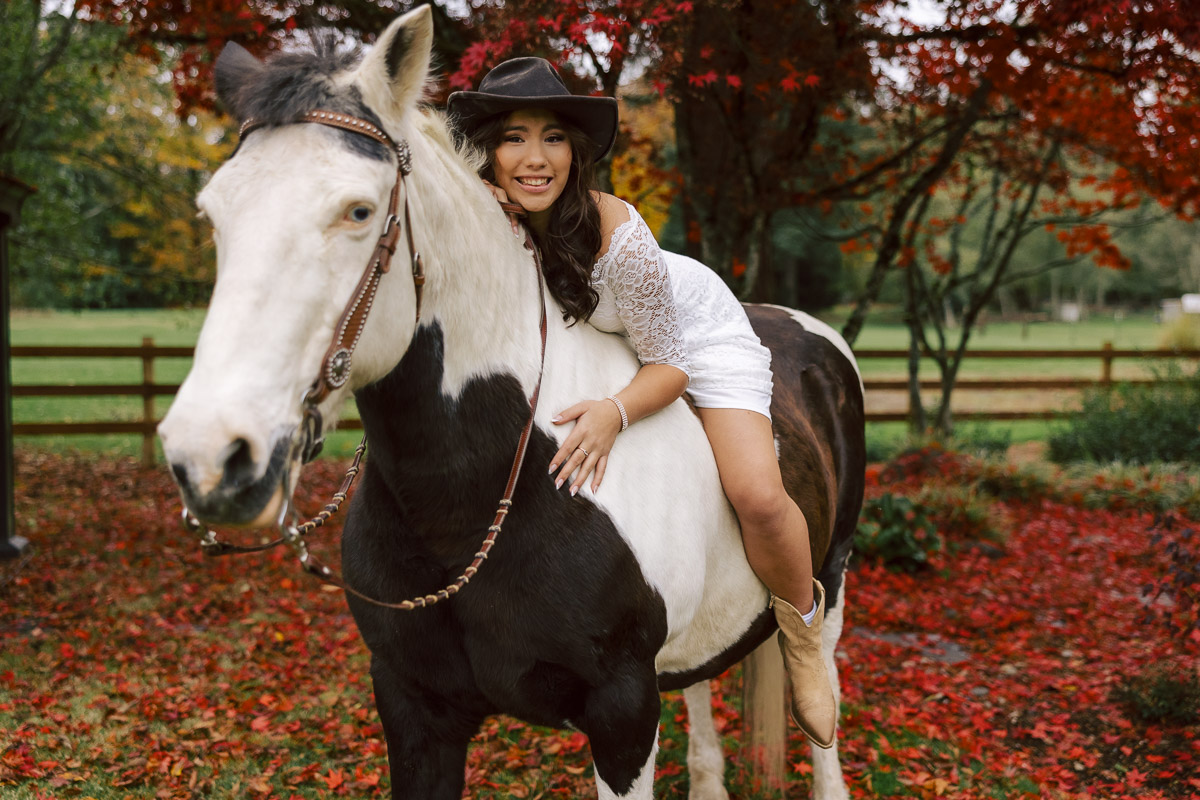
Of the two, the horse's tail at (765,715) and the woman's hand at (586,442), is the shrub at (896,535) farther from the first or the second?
the woman's hand at (586,442)

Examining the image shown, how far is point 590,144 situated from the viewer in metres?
2.26

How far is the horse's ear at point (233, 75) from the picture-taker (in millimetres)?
1647

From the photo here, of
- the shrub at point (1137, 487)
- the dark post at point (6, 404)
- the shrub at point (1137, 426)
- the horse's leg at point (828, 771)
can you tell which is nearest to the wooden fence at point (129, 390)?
the shrub at point (1137, 426)

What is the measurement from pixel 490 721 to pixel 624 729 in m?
2.67

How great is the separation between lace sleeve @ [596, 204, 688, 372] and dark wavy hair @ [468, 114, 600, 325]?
57 millimetres

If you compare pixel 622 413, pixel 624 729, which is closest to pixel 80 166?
pixel 622 413

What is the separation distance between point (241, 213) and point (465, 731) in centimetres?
149

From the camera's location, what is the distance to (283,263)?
139cm

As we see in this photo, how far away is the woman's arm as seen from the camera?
204 centimetres

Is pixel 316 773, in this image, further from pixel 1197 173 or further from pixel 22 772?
pixel 1197 173

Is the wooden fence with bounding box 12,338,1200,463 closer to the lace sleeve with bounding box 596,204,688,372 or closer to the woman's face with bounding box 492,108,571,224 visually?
the lace sleeve with bounding box 596,204,688,372

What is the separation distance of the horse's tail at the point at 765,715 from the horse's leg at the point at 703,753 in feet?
0.45

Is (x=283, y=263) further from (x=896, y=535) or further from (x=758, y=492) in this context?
(x=896, y=535)

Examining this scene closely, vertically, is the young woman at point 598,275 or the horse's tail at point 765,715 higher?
the young woman at point 598,275
